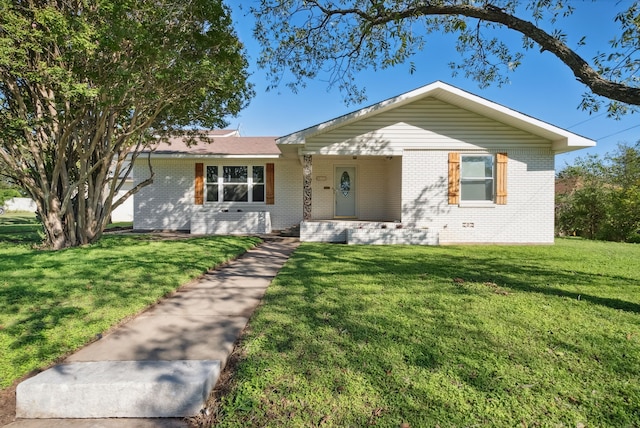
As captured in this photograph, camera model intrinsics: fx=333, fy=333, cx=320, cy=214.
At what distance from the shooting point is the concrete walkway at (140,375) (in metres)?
2.18

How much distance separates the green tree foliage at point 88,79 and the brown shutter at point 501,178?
316 inches

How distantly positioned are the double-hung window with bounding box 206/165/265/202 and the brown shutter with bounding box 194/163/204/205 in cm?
24

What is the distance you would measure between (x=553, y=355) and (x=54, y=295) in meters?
5.58

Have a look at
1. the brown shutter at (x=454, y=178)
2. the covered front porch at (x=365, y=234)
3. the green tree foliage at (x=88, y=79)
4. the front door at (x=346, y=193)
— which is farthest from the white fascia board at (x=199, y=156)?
the brown shutter at (x=454, y=178)

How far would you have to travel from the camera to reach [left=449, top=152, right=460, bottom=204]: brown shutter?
1042cm

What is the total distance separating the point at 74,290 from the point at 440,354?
Answer: 4660 millimetres

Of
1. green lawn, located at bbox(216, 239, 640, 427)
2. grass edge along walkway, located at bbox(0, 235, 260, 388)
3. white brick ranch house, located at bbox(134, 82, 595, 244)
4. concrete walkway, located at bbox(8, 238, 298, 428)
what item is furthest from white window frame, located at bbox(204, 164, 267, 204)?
concrete walkway, located at bbox(8, 238, 298, 428)

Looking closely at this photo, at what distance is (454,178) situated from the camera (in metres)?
10.5

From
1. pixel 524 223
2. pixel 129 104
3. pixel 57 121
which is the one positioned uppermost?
pixel 129 104

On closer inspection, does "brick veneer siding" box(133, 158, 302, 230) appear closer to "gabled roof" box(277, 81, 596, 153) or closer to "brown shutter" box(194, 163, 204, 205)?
→ "brown shutter" box(194, 163, 204, 205)

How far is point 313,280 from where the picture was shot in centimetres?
530

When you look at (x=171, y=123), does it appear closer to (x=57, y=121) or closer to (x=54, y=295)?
A: (x=57, y=121)

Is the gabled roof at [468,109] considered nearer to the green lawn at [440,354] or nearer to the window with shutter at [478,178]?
the window with shutter at [478,178]

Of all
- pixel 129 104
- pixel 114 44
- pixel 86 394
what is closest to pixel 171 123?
pixel 129 104
